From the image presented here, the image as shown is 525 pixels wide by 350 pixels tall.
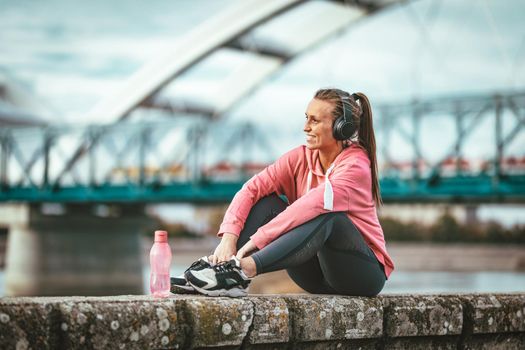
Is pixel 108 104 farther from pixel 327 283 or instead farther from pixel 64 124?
pixel 327 283

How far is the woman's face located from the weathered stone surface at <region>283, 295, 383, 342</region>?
84 cm

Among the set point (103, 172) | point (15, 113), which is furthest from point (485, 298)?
point (15, 113)

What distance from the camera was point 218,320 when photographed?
4.61 m

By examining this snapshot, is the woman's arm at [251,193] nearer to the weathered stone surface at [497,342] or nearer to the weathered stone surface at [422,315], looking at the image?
the weathered stone surface at [422,315]

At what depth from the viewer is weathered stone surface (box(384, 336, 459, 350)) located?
17.8 feet

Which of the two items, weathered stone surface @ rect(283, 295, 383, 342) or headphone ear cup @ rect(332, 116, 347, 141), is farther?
headphone ear cup @ rect(332, 116, 347, 141)

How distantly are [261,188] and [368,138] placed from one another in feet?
2.17

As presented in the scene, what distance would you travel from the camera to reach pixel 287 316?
4914 mm

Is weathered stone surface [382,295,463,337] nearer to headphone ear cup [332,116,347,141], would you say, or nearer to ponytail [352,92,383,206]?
ponytail [352,92,383,206]

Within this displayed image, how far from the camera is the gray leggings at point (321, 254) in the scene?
5.12 meters

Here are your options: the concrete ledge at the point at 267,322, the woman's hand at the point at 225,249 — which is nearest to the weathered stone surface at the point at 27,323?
the concrete ledge at the point at 267,322

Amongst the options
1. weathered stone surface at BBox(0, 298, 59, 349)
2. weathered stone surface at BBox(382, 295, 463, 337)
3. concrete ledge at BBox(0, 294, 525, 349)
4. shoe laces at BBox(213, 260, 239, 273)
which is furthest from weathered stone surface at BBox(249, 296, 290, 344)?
weathered stone surface at BBox(0, 298, 59, 349)

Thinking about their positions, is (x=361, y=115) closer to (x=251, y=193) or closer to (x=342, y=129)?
(x=342, y=129)

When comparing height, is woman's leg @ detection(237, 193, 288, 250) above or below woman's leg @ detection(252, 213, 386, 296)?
above
